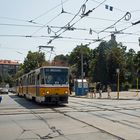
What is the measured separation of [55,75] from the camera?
1165 inches

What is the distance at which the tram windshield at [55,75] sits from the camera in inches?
1161

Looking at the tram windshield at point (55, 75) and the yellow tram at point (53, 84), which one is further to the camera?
the tram windshield at point (55, 75)

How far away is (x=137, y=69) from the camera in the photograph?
98125 mm

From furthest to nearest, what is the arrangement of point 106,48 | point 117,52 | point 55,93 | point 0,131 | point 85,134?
point 106,48 → point 117,52 → point 55,93 → point 0,131 → point 85,134

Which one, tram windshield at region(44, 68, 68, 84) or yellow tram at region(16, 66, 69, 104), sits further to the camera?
tram windshield at region(44, 68, 68, 84)

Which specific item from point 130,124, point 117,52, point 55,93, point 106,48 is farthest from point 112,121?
point 106,48

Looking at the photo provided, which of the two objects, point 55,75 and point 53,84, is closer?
point 53,84

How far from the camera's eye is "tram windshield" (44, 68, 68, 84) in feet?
96.8

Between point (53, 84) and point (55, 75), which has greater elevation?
point (55, 75)

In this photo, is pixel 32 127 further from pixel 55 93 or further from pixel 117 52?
pixel 117 52

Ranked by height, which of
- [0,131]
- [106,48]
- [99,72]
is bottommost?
[0,131]

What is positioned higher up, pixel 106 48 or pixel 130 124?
pixel 106 48

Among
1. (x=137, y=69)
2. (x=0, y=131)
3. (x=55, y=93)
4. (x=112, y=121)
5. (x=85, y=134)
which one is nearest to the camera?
(x=85, y=134)

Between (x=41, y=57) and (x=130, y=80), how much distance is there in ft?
72.6
